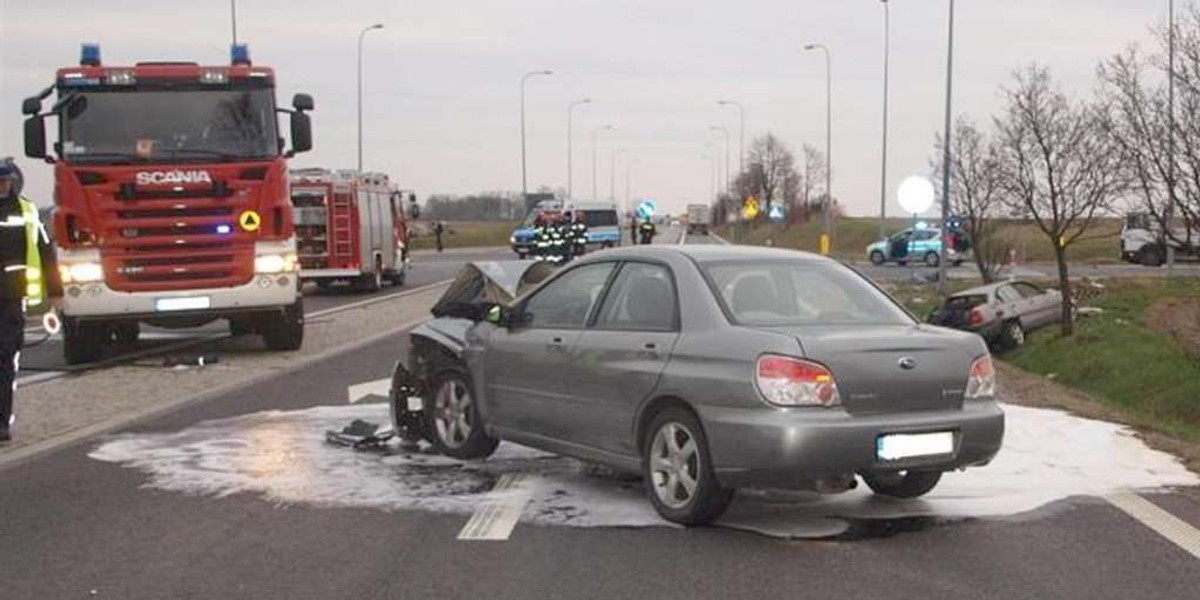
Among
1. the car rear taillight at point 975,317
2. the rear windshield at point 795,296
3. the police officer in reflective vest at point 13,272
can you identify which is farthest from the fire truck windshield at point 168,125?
the car rear taillight at point 975,317

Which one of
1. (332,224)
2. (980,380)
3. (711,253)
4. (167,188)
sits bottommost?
(980,380)

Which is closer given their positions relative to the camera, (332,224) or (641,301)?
(641,301)

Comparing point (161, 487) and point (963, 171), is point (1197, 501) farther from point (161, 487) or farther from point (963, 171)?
point (963, 171)

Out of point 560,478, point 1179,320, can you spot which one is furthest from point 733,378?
point 1179,320

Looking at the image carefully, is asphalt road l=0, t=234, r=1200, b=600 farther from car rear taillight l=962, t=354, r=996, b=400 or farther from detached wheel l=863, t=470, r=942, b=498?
car rear taillight l=962, t=354, r=996, b=400

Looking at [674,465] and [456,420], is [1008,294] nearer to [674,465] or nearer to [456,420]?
[456,420]

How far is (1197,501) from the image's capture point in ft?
23.9

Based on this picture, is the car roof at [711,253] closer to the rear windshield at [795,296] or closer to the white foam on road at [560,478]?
the rear windshield at [795,296]

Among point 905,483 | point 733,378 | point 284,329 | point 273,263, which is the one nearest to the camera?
point 733,378

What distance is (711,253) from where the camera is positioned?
724 cm

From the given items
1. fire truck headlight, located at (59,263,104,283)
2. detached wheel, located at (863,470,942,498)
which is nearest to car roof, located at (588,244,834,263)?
detached wheel, located at (863,470,942,498)

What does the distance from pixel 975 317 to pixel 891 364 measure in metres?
19.0

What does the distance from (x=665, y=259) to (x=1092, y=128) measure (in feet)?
67.6

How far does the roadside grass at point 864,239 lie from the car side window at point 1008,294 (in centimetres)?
1117
